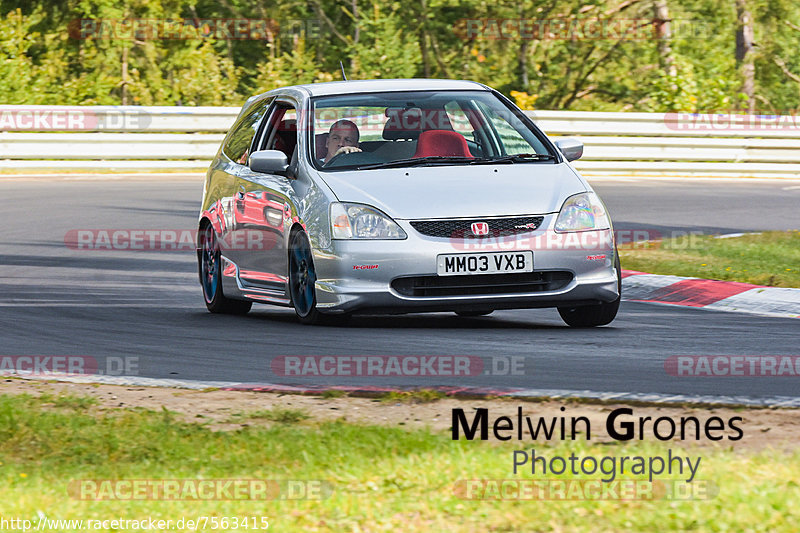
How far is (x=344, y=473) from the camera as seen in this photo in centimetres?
506

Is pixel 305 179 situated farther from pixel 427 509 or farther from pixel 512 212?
pixel 427 509

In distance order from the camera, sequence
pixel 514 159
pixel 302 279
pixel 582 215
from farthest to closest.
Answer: pixel 514 159 → pixel 302 279 → pixel 582 215

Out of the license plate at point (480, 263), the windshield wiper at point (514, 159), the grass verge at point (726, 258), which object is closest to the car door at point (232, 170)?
the windshield wiper at point (514, 159)

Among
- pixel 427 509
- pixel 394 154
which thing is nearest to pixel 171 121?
pixel 394 154

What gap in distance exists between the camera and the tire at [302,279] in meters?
9.09

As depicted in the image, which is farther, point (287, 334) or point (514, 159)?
point (514, 159)

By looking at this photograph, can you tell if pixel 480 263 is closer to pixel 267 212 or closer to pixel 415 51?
pixel 267 212

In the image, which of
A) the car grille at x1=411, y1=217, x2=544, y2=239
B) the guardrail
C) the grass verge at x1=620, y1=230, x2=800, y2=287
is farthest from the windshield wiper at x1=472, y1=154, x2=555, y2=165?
the guardrail

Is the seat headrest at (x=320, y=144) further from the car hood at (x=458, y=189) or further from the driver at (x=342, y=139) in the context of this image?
the car hood at (x=458, y=189)

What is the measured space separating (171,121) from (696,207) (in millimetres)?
10292

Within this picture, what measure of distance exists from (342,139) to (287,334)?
5.04 feet

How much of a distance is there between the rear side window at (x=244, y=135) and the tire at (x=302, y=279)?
1.46 metres

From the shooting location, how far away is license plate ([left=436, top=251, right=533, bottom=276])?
865cm

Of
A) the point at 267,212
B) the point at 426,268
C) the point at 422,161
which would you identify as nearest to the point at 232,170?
the point at 267,212
